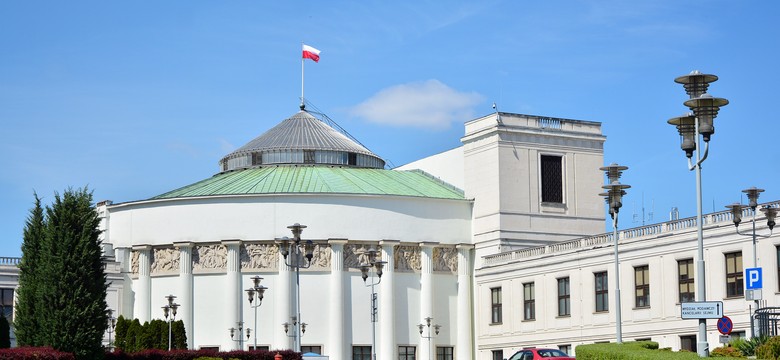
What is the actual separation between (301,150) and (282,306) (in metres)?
14.2

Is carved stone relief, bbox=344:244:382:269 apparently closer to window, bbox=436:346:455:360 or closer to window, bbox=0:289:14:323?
window, bbox=436:346:455:360

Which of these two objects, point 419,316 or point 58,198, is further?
point 419,316

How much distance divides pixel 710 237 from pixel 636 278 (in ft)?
22.1

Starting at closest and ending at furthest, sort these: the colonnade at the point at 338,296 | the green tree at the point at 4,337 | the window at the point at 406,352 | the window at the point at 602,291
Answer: the green tree at the point at 4,337, the window at the point at 602,291, the colonnade at the point at 338,296, the window at the point at 406,352

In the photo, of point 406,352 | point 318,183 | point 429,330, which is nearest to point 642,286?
point 429,330

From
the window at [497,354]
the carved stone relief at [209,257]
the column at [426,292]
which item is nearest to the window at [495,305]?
the window at [497,354]

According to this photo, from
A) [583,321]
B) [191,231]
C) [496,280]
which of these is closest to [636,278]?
[583,321]

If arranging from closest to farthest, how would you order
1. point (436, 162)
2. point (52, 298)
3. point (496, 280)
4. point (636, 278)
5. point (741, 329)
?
1. point (52, 298)
2. point (741, 329)
3. point (636, 278)
4. point (496, 280)
5. point (436, 162)

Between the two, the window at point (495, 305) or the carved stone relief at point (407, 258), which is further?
the carved stone relief at point (407, 258)

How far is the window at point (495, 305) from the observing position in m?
80.9

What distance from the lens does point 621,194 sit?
5072cm

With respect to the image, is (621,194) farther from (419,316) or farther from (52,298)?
(419,316)

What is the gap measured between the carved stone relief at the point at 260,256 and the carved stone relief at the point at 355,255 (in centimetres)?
432

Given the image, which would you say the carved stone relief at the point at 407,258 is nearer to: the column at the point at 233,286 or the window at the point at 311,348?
the window at the point at 311,348
